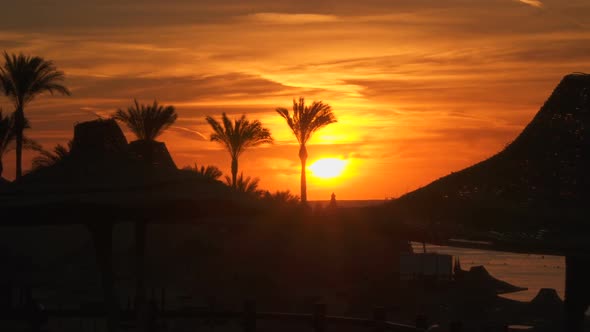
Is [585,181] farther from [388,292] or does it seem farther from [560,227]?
[388,292]

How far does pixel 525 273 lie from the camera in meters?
133

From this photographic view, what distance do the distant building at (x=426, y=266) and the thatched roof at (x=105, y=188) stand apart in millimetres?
50936

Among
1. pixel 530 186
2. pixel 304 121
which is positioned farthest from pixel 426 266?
pixel 530 186

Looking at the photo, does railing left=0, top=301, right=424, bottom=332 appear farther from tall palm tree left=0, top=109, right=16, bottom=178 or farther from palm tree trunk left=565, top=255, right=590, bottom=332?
tall palm tree left=0, top=109, right=16, bottom=178

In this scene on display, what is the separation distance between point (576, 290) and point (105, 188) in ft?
22.0

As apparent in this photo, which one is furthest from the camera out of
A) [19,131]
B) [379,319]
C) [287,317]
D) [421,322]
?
[19,131]

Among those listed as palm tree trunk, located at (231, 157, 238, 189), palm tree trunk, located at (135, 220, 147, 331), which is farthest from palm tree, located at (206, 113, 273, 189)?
palm tree trunk, located at (135, 220, 147, 331)

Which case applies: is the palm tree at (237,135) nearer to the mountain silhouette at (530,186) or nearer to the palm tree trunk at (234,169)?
the palm tree trunk at (234,169)

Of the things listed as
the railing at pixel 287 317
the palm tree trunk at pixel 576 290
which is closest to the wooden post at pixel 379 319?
the railing at pixel 287 317

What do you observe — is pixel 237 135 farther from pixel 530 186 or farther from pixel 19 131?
pixel 530 186

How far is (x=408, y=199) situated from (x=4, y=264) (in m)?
16.7

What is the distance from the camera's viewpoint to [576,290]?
12195 millimetres

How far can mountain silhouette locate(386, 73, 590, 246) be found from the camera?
37.0ft

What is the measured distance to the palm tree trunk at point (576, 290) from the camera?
12.0 meters
